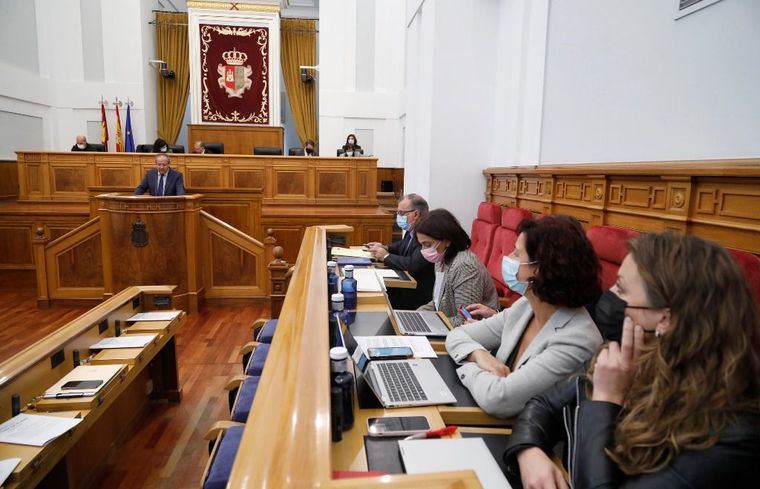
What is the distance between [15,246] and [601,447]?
6845mm

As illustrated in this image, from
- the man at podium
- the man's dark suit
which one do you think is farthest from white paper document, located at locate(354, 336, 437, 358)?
the man at podium

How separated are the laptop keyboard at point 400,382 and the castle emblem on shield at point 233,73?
30.5 feet

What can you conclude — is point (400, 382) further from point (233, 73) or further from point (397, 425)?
point (233, 73)

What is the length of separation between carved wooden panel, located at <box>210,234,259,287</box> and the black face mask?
3979 millimetres

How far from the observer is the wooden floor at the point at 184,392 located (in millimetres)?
2340

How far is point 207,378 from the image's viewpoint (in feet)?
11.2

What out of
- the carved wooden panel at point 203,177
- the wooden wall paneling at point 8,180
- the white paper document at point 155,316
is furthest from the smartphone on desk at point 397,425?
the wooden wall paneling at point 8,180

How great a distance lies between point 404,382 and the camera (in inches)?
58.9

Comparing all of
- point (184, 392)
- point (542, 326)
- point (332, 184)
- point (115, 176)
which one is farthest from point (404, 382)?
point (115, 176)

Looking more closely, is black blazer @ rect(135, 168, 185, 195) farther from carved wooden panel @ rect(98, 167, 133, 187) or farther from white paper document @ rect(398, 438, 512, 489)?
white paper document @ rect(398, 438, 512, 489)

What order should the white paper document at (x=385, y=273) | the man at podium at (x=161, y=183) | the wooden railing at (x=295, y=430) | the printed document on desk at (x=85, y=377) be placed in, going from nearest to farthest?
the wooden railing at (x=295, y=430) → the printed document on desk at (x=85, y=377) → the white paper document at (x=385, y=273) → the man at podium at (x=161, y=183)

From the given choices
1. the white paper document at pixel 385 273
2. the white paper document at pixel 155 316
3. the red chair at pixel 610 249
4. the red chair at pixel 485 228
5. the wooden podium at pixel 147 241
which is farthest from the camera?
the wooden podium at pixel 147 241

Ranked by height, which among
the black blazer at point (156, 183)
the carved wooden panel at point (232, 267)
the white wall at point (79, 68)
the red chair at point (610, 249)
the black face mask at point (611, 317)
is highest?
the white wall at point (79, 68)

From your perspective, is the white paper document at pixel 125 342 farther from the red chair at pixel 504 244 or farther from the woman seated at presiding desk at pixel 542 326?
the red chair at pixel 504 244
